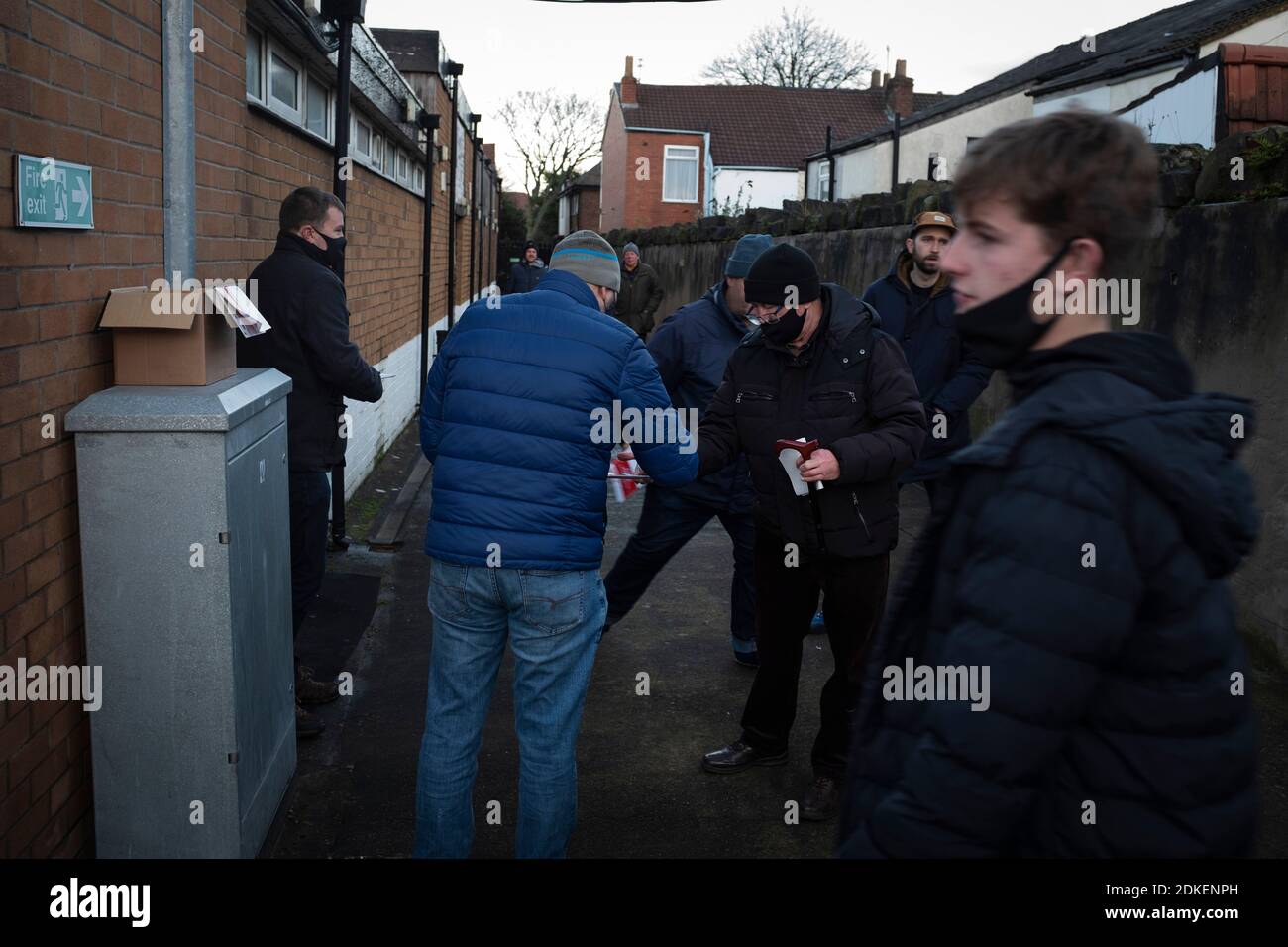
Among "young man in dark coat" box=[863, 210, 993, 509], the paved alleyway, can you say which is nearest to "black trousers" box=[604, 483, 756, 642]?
the paved alleyway

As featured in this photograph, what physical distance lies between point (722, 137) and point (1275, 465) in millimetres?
38722

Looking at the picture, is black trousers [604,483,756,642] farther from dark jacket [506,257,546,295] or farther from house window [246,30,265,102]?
dark jacket [506,257,546,295]

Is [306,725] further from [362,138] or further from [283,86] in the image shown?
[362,138]

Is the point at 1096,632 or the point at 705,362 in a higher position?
the point at 705,362

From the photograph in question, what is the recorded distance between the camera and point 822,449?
4.01 meters

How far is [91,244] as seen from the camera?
3.40m

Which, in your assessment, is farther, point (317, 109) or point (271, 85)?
point (317, 109)

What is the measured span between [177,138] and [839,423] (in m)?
2.52

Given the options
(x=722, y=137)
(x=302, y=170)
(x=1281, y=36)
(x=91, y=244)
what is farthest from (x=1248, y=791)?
(x=722, y=137)

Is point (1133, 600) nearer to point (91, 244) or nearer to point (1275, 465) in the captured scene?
point (91, 244)

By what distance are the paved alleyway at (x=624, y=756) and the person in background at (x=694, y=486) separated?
521 mm

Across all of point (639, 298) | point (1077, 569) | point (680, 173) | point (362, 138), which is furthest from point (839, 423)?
point (680, 173)

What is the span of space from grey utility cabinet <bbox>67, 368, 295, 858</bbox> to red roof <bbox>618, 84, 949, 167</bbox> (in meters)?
39.7
